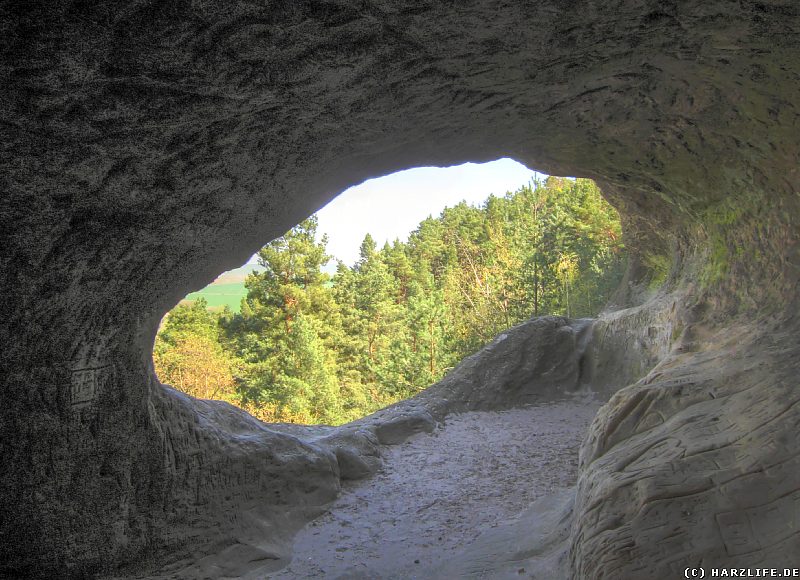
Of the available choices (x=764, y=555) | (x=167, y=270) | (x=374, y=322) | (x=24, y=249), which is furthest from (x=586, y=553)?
(x=374, y=322)

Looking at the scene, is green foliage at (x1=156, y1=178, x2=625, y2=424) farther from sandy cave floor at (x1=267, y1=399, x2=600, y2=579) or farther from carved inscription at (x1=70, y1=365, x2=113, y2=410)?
carved inscription at (x1=70, y1=365, x2=113, y2=410)

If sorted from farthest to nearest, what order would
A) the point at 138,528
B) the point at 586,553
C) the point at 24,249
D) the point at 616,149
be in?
the point at 616,149 → the point at 138,528 → the point at 586,553 → the point at 24,249

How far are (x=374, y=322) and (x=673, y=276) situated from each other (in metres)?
25.8

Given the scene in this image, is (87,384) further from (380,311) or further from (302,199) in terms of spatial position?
(380,311)

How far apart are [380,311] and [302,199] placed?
2777cm

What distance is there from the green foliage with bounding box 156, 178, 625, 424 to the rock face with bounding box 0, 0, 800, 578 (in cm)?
1703

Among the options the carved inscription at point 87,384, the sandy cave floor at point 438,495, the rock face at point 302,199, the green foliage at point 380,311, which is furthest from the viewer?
the green foliage at point 380,311

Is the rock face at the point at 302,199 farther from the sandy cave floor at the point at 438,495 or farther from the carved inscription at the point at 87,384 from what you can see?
the sandy cave floor at the point at 438,495

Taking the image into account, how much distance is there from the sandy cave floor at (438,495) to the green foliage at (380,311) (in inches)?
567

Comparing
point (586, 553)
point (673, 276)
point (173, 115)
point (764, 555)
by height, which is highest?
point (173, 115)

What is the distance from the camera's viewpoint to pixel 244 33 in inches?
96.0

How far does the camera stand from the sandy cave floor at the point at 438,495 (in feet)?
16.3

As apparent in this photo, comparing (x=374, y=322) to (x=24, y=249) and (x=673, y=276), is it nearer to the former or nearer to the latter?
(x=673, y=276)

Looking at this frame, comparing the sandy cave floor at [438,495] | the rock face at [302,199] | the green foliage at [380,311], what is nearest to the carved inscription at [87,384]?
the rock face at [302,199]
